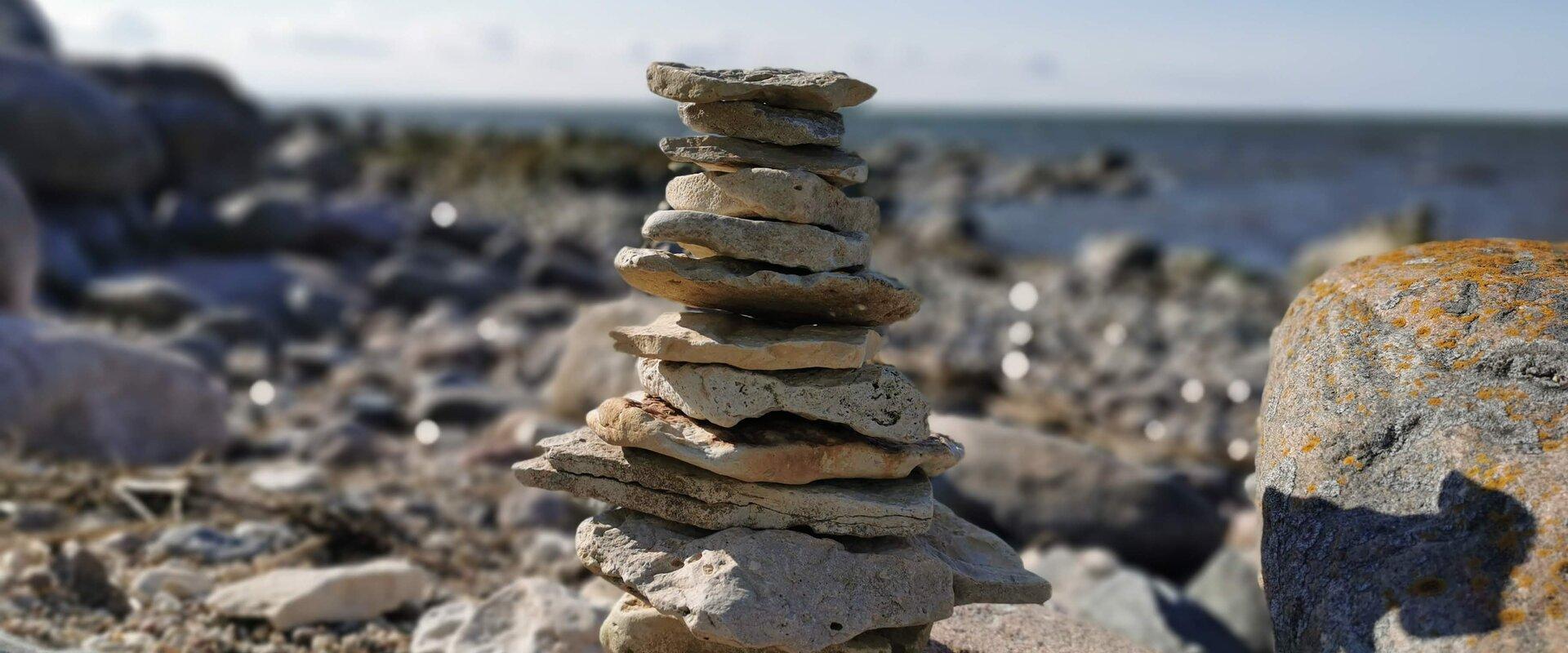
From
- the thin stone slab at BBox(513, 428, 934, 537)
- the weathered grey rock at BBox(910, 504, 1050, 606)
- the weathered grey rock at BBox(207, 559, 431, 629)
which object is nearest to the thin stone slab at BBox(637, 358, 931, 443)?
the thin stone slab at BBox(513, 428, 934, 537)

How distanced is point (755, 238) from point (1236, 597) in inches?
149

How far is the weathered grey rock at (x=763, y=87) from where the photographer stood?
3.54 metres

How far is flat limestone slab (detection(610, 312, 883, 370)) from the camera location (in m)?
3.46

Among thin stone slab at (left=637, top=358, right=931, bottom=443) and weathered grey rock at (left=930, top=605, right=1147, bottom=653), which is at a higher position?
thin stone slab at (left=637, top=358, right=931, bottom=443)

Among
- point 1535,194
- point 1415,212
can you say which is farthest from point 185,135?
point 1535,194

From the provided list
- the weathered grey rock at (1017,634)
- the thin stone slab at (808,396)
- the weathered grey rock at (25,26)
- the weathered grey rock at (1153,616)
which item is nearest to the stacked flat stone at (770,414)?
the thin stone slab at (808,396)

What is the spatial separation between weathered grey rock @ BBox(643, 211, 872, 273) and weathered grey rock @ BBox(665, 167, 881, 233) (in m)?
0.04

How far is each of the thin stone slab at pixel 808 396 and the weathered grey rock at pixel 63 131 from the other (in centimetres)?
1337

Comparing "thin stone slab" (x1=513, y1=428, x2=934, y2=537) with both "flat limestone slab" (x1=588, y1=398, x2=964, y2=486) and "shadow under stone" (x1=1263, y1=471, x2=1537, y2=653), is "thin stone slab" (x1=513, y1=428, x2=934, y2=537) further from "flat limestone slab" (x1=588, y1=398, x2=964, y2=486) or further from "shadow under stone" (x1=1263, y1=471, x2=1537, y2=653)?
"shadow under stone" (x1=1263, y1=471, x2=1537, y2=653)

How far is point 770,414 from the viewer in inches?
145

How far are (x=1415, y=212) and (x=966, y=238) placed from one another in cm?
812

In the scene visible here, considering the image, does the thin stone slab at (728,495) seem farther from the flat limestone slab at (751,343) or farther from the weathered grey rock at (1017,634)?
the weathered grey rock at (1017,634)

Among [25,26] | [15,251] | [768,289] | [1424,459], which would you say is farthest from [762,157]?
[25,26]

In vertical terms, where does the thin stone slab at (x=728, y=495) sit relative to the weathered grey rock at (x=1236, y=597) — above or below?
above
